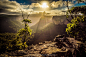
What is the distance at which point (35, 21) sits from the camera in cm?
735

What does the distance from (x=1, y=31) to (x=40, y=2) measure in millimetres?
6310

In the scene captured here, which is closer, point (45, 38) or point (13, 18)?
point (13, 18)

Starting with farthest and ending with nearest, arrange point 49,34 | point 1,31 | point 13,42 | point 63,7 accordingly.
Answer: point 49,34 → point 1,31 → point 63,7 → point 13,42

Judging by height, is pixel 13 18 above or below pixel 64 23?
above

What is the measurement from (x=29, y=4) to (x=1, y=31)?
521 centimetres

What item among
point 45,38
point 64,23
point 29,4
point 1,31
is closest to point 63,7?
point 64,23

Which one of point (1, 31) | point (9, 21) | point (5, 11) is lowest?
point (1, 31)

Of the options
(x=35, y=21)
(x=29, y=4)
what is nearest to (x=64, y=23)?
(x=35, y=21)

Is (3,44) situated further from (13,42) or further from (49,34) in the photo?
(49,34)

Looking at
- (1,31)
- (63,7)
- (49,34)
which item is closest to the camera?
(63,7)

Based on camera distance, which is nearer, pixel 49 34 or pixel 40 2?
pixel 40 2

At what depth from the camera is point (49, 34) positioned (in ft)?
25.6

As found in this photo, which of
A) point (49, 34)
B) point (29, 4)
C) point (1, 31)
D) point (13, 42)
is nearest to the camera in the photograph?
point (13, 42)

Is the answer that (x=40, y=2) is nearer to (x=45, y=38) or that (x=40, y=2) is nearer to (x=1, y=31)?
(x=45, y=38)
